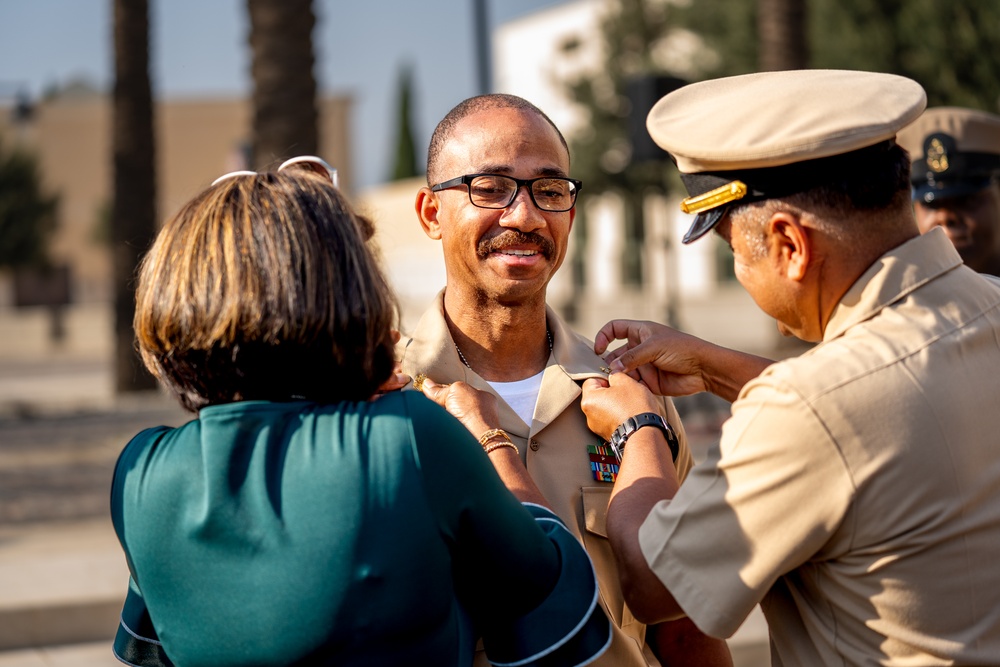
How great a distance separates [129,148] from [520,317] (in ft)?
44.6

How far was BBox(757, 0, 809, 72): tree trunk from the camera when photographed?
12930 mm

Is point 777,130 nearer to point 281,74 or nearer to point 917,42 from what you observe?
point 281,74

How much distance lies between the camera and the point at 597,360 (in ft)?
9.13

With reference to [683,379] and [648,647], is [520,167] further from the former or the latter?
[648,647]

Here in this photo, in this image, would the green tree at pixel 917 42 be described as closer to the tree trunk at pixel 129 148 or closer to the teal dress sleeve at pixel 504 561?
the tree trunk at pixel 129 148

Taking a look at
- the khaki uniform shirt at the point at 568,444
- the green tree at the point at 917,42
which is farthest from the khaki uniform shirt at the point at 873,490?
the green tree at the point at 917,42

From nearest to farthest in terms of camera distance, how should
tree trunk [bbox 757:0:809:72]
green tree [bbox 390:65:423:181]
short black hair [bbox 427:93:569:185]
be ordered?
short black hair [bbox 427:93:569:185] < tree trunk [bbox 757:0:809:72] < green tree [bbox 390:65:423:181]

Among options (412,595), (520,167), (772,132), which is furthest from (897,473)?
(520,167)

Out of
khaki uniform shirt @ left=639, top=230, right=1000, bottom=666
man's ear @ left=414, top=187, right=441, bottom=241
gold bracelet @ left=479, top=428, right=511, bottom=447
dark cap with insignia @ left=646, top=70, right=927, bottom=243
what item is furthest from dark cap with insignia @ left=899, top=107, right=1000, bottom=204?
gold bracelet @ left=479, top=428, right=511, bottom=447

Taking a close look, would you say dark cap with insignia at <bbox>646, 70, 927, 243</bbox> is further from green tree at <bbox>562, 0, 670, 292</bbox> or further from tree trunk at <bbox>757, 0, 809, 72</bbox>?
green tree at <bbox>562, 0, 670, 292</bbox>

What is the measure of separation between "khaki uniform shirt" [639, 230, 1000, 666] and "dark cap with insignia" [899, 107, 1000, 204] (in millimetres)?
2288

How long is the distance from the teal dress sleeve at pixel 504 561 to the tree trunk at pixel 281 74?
8197 mm

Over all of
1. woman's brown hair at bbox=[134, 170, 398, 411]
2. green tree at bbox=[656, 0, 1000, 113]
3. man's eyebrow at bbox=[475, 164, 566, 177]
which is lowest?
woman's brown hair at bbox=[134, 170, 398, 411]

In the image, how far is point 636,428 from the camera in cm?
235
